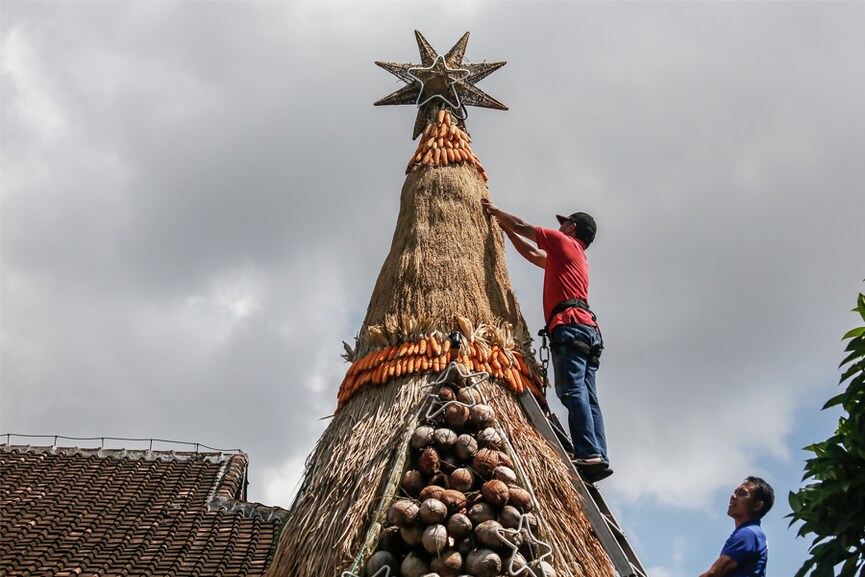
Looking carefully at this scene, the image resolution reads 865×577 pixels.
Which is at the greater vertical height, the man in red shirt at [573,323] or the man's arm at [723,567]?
the man in red shirt at [573,323]

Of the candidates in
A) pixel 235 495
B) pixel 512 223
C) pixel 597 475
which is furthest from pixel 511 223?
pixel 235 495

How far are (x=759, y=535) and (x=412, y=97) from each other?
4633 millimetres

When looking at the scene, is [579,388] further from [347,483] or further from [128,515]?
[128,515]

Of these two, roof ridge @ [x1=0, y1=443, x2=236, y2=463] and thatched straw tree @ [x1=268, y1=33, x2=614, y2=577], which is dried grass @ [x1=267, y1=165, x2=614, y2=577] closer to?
thatched straw tree @ [x1=268, y1=33, x2=614, y2=577]

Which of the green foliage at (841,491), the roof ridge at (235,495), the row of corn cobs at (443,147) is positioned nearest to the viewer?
the green foliage at (841,491)

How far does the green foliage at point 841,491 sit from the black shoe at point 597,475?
1.26m

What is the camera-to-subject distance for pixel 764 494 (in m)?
6.73

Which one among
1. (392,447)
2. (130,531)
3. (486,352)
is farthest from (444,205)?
(130,531)

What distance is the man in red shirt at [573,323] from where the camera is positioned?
7.25m

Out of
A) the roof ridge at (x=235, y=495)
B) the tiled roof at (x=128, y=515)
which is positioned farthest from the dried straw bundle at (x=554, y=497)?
the roof ridge at (x=235, y=495)

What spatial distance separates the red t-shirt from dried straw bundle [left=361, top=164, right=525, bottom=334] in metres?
0.28

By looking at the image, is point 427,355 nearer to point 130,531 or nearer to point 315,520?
point 315,520

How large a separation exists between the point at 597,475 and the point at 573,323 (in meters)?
1.09

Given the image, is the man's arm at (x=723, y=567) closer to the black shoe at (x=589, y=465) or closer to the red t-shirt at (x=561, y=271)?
the black shoe at (x=589, y=465)
